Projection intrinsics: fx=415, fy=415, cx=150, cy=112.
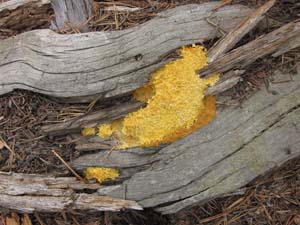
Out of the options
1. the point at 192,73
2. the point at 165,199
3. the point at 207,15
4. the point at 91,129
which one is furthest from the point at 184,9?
the point at 165,199

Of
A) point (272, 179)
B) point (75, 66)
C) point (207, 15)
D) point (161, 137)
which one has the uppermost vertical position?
point (207, 15)

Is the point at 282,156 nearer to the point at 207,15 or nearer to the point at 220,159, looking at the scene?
the point at 220,159

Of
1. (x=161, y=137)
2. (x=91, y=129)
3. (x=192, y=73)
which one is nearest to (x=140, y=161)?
(x=161, y=137)

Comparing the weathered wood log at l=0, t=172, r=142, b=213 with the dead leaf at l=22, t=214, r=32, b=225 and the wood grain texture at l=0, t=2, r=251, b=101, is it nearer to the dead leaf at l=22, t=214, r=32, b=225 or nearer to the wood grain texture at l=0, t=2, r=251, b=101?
the dead leaf at l=22, t=214, r=32, b=225

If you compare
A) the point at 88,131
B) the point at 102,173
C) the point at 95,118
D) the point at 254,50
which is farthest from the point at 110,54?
the point at 254,50

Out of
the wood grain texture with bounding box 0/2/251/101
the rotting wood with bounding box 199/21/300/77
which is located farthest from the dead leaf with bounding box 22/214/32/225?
the rotting wood with bounding box 199/21/300/77

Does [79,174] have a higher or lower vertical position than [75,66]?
lower

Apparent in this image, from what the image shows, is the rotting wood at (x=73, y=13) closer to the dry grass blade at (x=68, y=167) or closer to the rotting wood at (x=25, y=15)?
the rotting wood at (x=25, y=15)
